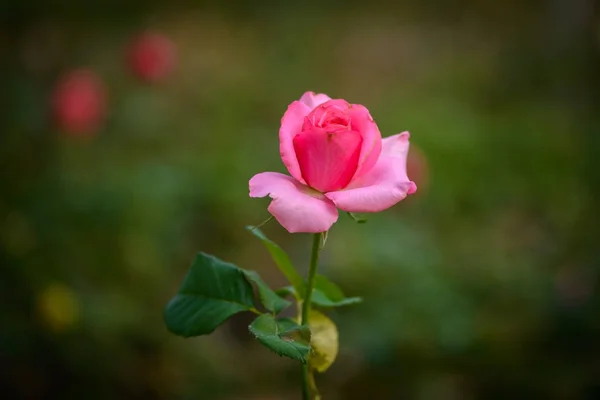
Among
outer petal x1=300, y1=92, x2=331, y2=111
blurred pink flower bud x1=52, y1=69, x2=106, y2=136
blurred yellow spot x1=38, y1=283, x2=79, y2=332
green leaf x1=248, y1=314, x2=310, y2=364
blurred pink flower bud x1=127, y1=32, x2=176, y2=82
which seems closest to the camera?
green leaf x1=248, y1=314, x2=310, y2=364

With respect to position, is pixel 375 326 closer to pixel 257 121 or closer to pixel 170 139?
pixel 170 139

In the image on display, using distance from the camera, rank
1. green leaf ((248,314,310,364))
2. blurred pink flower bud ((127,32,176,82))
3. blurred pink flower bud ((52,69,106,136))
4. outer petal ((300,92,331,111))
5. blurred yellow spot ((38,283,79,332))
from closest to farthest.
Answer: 1. green leaf ((248,314,310,364))
2. outer petal ((300,92,331,111))
3. blurred yellow spot ((38,283,79,332))
4. blurred pink flower bud ((52,69,106,136))
5. blurred pink flower bud ((127,32,176,82))

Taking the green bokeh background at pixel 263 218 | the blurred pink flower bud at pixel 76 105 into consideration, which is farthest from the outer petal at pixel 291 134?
the blurred pink flower bud at pixel 76 105

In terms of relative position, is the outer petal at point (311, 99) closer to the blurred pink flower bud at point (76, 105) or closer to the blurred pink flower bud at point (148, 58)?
the blurred pink flower bud at point (76, 105)

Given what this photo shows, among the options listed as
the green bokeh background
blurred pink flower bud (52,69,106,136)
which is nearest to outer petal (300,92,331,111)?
the green bokeh background

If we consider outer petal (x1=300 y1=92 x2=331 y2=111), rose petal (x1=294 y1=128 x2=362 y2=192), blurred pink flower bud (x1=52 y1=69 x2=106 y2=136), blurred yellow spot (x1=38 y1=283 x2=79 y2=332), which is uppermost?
outer petal (x1=300 y1=92 x2=331 y2=111)

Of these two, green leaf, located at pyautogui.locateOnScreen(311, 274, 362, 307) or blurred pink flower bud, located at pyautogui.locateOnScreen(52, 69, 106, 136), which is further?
blurred pink flower bud, located at pyautogui.locateOnScreen(52, 69, 106, 136)

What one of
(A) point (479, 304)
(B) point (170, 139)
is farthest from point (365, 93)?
(A) point (479, 304)

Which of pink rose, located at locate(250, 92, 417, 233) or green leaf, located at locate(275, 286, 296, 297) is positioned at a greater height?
pink rose, located at locate(250, 92, 417, 233)

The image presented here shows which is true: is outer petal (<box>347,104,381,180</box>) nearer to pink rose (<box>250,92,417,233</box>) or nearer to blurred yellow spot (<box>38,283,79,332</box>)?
pink rose (<box>250,92,417,233</box>)
